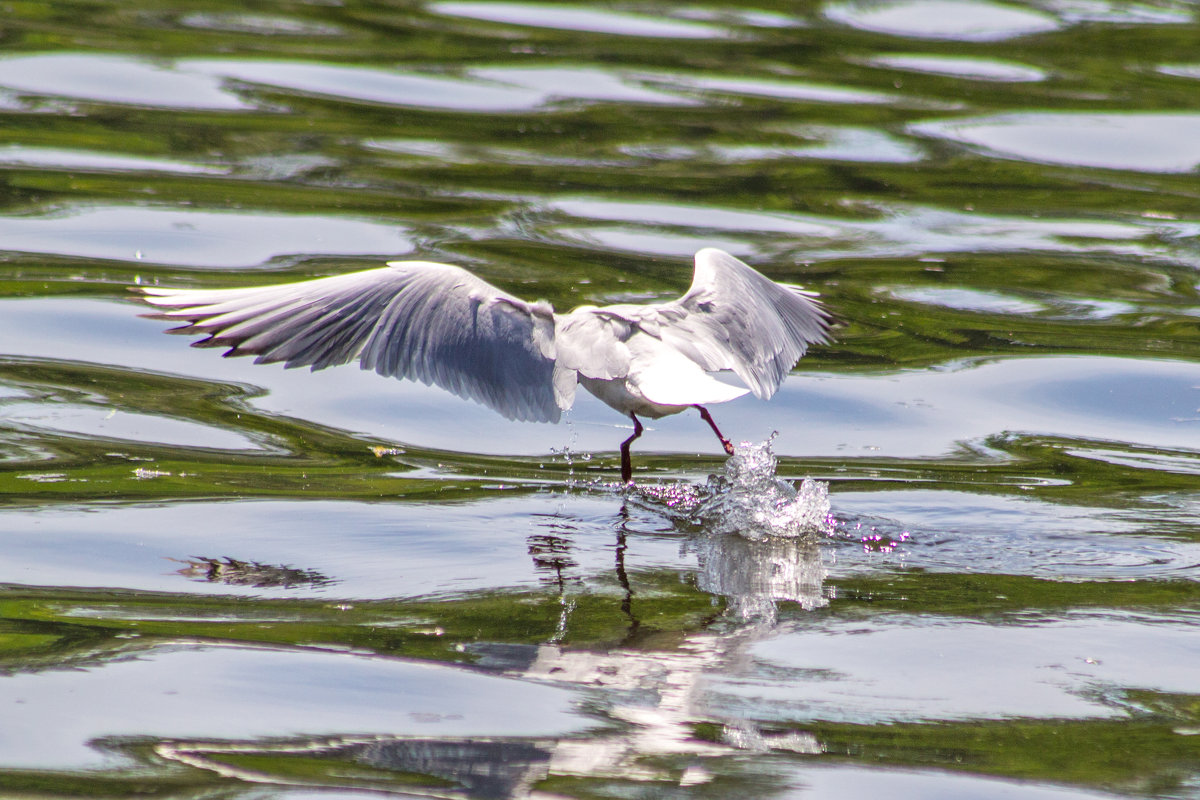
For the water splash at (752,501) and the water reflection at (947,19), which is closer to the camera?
the water splash at (752,501)

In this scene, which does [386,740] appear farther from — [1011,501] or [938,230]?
[938,230]

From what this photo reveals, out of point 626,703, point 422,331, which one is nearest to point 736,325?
point 422,331

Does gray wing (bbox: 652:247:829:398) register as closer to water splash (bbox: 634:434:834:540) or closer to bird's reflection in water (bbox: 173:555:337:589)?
water splash (bbox: 634:434:834:540)

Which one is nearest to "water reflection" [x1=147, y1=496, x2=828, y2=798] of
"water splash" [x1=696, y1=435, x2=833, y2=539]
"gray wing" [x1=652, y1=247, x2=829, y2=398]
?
"water splash" [x1=696, y1=435, x2=833, y2=539]

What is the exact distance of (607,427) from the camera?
23.6 ft

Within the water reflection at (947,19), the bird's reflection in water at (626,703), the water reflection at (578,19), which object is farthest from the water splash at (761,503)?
the water reflection at (947,19)

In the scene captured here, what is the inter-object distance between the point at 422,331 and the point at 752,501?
1.38 m

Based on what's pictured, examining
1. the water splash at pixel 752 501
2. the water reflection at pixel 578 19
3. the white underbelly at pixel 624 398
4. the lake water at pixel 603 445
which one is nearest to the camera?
the lake water at pixel 603 445

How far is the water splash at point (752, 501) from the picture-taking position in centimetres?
560

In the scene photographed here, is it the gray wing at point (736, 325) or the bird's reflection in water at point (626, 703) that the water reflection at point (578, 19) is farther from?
the bird's reflection in water at point (626, 703)

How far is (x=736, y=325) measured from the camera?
621 cm

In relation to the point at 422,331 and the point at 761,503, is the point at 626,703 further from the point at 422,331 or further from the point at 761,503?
the point at 422,331

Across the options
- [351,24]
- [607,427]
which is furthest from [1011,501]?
[351,24]

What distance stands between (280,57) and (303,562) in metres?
9.76
